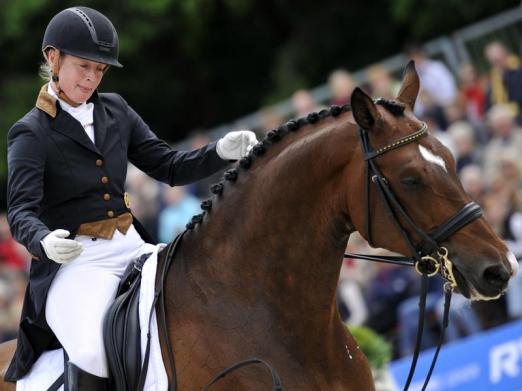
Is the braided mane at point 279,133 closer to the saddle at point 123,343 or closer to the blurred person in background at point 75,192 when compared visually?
the blurred person in background at point 75,192

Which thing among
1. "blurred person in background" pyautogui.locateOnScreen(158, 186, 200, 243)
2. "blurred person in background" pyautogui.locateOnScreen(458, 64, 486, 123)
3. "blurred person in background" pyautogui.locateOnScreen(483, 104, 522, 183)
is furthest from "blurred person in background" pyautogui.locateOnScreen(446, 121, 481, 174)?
"blurred person in background" pyautogui.locateOnScreen(158, 186, 200, 243)

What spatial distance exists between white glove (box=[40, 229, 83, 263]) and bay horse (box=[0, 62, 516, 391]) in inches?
23.0

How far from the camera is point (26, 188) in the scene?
508 centimetres

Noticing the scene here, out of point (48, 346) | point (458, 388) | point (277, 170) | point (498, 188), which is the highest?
point (277, 170)

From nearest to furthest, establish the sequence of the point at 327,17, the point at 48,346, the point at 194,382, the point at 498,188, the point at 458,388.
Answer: the point at 194,382 → the point at 48,346 → the point at 458,388 → the point at 498,188 → the point at 327,17

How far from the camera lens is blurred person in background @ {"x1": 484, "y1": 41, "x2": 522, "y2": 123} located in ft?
40.4

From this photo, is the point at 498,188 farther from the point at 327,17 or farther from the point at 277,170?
the point at 327,17

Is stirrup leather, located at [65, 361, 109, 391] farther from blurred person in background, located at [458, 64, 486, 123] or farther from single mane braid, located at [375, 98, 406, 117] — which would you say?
blurred person in background, located at [458, 64, 486, 123]

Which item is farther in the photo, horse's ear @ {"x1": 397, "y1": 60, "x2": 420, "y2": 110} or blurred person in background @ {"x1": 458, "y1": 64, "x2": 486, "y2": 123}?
blurred person in background @ {"x1": 458, "y1": 64, "x2": 486, "y2": 123}

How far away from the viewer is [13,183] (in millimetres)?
5145

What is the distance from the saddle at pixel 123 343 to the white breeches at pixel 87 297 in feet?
0.12

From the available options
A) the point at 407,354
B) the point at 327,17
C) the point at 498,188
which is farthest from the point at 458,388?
the point at 327,17

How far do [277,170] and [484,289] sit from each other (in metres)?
1.08

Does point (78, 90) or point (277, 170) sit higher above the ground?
point (78, 90)
